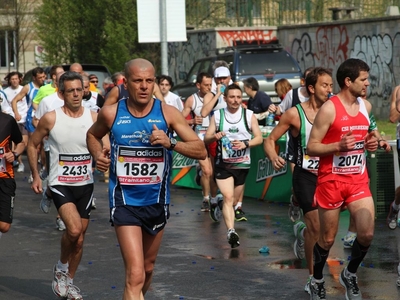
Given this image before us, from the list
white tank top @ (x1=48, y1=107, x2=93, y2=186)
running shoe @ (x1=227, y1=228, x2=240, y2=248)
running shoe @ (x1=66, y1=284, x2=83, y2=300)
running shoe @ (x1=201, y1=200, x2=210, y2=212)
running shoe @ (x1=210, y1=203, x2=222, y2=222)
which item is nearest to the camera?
running shoe @ (x1=66, y1=284, x2=83, y2=300)

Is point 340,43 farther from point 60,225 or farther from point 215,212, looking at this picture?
point 60,225

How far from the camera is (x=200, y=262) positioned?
10.2m

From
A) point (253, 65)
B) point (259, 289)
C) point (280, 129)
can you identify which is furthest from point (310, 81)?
point (253, 65)

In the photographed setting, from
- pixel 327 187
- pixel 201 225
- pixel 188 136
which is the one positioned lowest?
pixel 201 225

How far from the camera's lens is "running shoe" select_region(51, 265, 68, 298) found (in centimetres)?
851

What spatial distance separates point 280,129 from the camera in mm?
8875

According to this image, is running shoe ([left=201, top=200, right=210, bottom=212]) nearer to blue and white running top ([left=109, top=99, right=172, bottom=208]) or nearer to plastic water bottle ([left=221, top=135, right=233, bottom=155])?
plastic water bottle ([left=221, top=135, right=233, bottom=155])

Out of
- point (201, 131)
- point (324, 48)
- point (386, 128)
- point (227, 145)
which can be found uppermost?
point (324, 48)

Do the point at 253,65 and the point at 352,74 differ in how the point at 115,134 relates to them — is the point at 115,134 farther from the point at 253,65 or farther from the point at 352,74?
the point at 253,65

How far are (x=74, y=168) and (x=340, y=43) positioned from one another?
2101 cm

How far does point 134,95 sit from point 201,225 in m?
6.22

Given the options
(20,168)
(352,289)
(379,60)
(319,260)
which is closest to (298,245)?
(319,260)

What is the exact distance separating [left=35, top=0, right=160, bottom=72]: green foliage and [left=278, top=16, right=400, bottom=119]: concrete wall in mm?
6430

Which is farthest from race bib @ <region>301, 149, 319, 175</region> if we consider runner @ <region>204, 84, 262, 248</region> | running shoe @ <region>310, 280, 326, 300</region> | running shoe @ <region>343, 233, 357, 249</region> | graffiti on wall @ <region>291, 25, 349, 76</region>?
graffiti on wall @ <region>291, 25, 349, 76</region>
